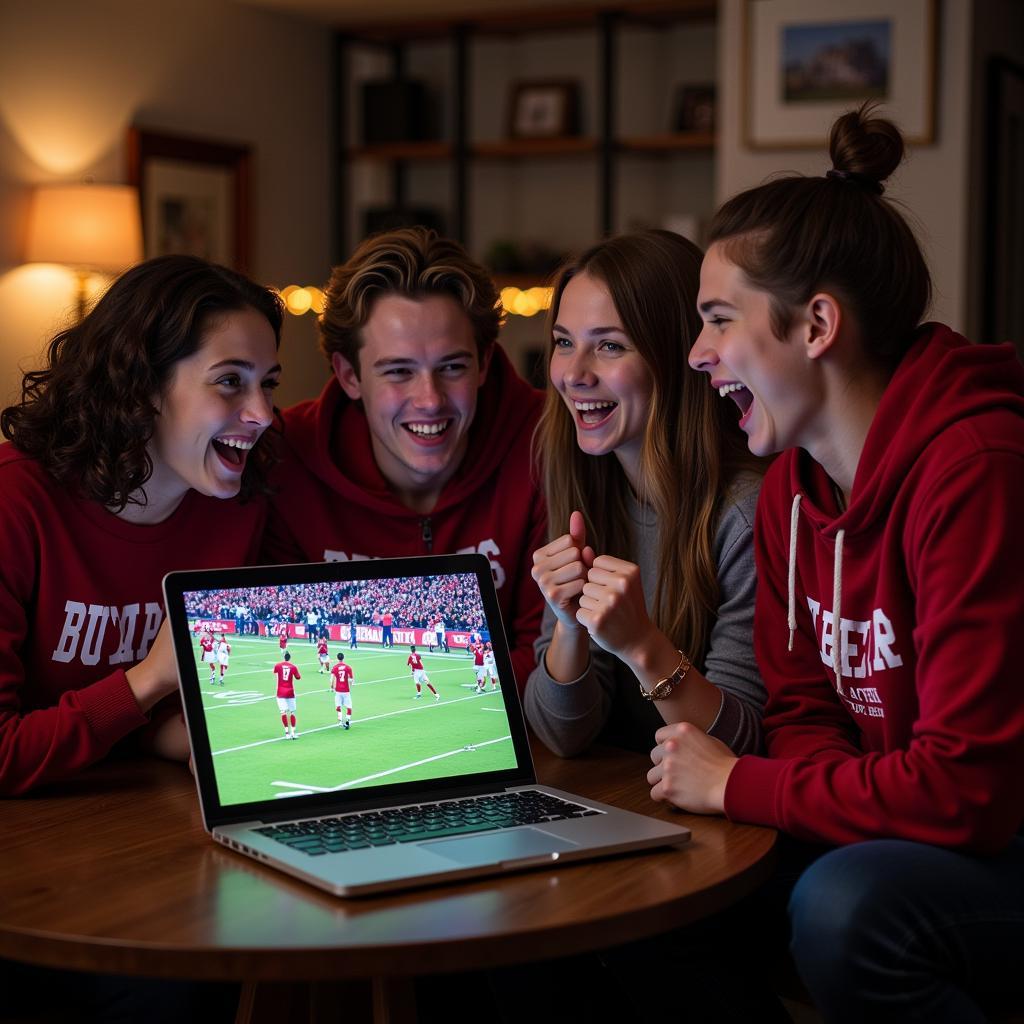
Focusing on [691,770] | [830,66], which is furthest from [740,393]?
[830,66]

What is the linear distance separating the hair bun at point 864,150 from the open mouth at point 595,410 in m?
0.51

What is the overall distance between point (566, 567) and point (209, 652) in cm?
45

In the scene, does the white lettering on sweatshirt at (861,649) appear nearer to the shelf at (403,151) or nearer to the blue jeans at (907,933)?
the blue jeans at (907,933)

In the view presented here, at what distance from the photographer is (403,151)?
245 inches

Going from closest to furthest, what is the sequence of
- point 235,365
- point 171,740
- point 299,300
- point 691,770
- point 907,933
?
point 907,933 → point 691,770 → point 171,740 → point 235,365 → point 299,300

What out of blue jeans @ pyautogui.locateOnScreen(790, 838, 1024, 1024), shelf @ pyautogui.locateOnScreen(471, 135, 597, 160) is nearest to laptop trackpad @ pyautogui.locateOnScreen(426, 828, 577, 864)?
blue jeans @ pyautogui.locateOnScreen(790, 838, 1024, 1024)

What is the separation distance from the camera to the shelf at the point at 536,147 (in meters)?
5.81

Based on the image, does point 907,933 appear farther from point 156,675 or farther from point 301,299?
point 301,299

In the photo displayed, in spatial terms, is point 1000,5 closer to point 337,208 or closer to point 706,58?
point 706,58

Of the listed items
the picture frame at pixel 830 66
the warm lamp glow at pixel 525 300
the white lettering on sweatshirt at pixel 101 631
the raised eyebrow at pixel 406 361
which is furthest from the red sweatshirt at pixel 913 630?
the warm lamp glow at pixel 525 300

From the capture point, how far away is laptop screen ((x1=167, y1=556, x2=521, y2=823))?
1.45 m

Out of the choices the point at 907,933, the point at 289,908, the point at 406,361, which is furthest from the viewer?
the point at 406,361

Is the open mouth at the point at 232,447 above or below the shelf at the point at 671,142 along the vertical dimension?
below

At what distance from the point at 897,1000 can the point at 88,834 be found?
0.81 metres
